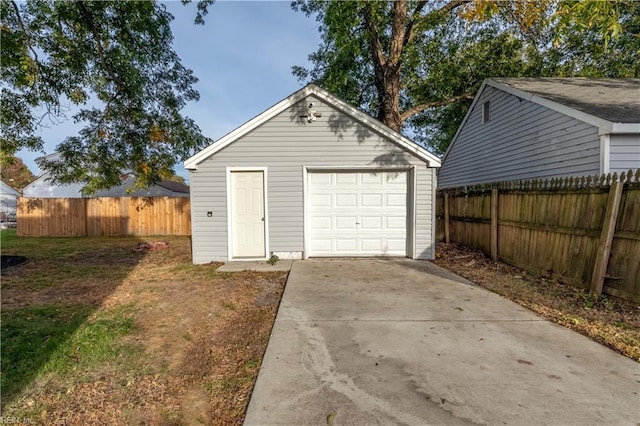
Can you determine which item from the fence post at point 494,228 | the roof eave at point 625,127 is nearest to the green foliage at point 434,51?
the roof eave at point 625,127

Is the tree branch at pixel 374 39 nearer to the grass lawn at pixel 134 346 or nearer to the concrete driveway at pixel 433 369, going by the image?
the grass lawn at pixel 134 346

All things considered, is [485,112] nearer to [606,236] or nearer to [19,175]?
[606,236]

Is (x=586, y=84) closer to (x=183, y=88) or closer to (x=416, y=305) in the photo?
(x=416, y=305)

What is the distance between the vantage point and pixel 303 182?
7.57 m

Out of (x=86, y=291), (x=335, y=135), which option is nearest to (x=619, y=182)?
(x=335, y=135)

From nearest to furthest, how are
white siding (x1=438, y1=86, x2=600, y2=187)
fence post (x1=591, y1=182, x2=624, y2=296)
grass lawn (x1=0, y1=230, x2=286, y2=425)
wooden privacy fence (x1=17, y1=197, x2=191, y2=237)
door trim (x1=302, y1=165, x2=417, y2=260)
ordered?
grass lawn (x1=0, y1=230, x2=286, y2=425) → fence post (x1=591, y1=182, x2=624, y2=296) → white siding (x1=438, y1=86, x2=600, y2=187) → door trim (x1=302, y1=165, x2=417, y2=260) → wooden privacy fence (x1=17, y1=197, x2=191, y2=237)

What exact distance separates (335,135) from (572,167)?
5503 millimetres

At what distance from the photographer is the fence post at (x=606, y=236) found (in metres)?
4.37

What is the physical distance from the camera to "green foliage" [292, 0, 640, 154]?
32.8ft

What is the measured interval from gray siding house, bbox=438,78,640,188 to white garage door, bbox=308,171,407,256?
12.4ft

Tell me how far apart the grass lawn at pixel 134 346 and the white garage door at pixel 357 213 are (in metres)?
2.16

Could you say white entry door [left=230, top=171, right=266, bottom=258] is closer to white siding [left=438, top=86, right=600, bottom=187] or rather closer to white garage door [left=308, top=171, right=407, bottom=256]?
white garage door [left=308, top=171, right=407, bottom=256]

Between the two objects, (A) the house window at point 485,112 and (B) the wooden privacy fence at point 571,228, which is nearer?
(B) the wooden privacy fence at point 571,228

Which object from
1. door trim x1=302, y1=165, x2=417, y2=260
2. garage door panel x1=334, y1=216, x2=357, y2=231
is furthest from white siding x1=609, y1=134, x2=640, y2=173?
garage door panel x1=334, y1=216, x2=357, y2=231
